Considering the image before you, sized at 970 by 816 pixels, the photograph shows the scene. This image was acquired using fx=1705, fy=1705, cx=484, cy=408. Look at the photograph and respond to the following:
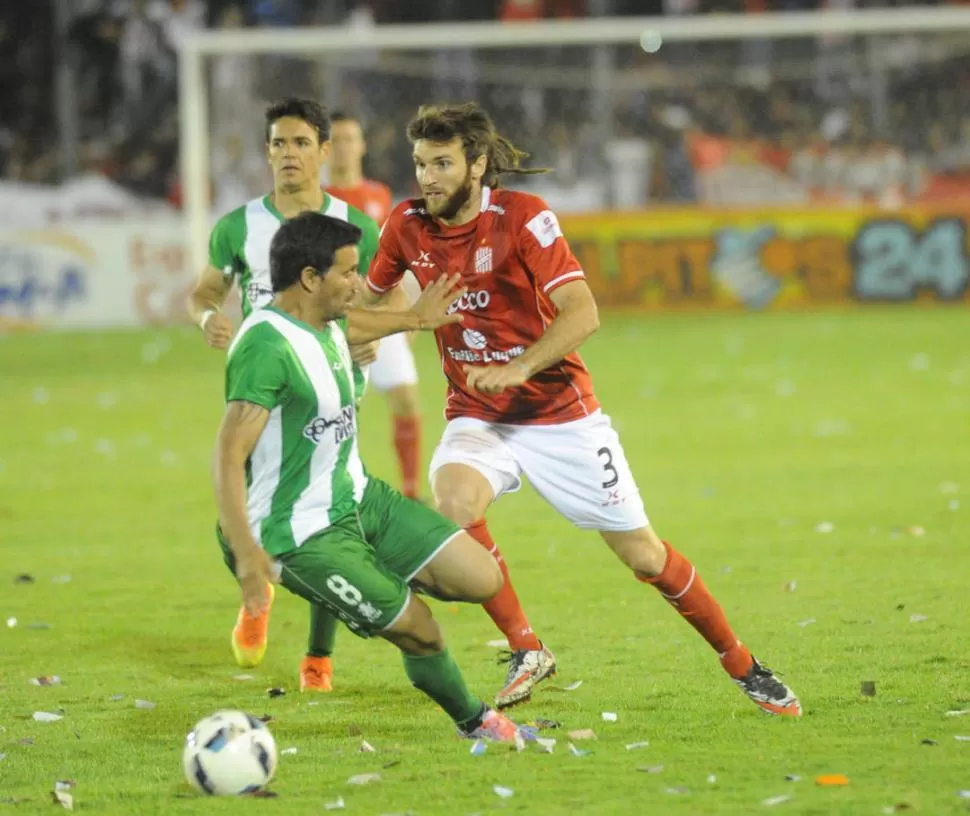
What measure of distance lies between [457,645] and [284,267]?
240 cm

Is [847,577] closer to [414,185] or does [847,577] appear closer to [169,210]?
[414,185]

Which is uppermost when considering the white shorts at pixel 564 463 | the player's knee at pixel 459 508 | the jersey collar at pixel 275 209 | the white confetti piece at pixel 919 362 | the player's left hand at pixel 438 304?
the jersey collar at pixel 275 209

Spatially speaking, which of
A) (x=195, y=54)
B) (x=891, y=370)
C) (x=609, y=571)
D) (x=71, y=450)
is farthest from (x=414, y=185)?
(x=609, y=571)

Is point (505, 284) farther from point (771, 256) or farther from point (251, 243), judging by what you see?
point (771, 256)

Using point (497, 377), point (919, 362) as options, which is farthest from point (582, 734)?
point (919, 362)

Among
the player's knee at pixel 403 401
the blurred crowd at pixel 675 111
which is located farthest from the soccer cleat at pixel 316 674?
the blurred crowd at pixel 675 111

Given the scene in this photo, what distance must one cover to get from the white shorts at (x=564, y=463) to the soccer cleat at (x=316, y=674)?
85cm

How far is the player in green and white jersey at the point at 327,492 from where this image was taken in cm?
528

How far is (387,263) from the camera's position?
662 centimetres

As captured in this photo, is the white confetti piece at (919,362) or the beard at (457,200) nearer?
the beard at (457,200)

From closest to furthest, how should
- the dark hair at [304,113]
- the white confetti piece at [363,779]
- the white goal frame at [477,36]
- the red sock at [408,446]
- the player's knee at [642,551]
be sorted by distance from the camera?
the white confetti piece at [363,779]
the player's knee at [642,551]
the dark hair at [304,113]
the red sock at [408,446]
the white goal frame at [477,36]

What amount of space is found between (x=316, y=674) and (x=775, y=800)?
2.28 meters

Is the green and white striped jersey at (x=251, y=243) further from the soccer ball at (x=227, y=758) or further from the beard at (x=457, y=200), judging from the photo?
the soccer ball at (x=227, y=758)

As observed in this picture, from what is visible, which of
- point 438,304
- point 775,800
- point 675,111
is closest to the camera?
→ point 775,800
